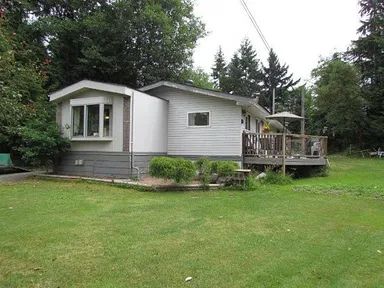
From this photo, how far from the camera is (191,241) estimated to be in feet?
17.7

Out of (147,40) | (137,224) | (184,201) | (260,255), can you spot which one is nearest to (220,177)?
(184,201)

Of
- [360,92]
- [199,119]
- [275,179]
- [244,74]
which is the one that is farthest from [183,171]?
[244,74]

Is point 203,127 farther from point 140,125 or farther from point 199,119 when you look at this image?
point 140,125

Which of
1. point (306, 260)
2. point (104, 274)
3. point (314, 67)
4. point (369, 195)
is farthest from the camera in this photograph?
point (314, 67)

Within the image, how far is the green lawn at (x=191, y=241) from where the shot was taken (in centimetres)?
395

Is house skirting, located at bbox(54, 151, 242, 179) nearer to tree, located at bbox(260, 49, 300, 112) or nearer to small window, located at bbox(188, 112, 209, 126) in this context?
small window, located at bbox(188, 112, 209, 126)

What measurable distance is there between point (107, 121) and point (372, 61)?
112 feet

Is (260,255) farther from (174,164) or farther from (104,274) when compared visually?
(174,164)

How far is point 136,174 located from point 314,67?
43828mm

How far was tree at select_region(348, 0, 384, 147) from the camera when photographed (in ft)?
119

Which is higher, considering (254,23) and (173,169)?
(254,23)

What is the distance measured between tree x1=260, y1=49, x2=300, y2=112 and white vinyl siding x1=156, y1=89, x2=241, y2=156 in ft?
125

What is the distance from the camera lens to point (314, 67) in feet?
169

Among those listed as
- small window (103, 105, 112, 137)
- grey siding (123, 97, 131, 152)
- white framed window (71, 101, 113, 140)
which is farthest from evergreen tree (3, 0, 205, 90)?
grey siding (123, 97, 131, 152)
